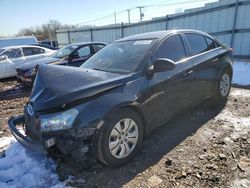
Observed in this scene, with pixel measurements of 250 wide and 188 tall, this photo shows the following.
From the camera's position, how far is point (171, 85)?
3717 mm

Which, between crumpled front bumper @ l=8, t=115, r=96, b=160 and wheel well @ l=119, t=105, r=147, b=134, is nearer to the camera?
crumpled front bumper @ l=8, t=115, r=96, b=160

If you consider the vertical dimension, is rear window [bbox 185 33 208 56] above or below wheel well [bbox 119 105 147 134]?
above

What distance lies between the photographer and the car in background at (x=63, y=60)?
7961mm

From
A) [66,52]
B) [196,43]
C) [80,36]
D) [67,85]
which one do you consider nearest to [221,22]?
[66,52]

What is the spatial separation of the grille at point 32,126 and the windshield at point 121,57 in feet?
4.25

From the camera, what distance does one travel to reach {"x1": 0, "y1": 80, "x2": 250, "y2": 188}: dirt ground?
2901 mm

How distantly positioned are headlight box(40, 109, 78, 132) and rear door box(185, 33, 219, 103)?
2466 millimetres

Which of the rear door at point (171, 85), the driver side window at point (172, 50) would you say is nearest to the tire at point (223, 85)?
the rear door at point (171, 85)

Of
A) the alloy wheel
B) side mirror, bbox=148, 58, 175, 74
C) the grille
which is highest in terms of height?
side mirror, bbox=148, 58, 175, 74

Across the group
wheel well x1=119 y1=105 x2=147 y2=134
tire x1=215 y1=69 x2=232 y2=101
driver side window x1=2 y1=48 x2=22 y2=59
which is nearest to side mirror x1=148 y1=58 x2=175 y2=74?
wheel well x1=119 y1=105 x2=147 y2=134

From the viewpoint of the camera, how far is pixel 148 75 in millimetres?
3408

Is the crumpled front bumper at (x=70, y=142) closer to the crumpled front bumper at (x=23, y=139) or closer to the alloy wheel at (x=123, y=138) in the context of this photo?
the crumpled front bumper at (x=23, y=139)

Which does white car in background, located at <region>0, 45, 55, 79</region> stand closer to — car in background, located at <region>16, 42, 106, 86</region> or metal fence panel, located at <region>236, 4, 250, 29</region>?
car in background, located at <region>16, 42, 106, 86</region>

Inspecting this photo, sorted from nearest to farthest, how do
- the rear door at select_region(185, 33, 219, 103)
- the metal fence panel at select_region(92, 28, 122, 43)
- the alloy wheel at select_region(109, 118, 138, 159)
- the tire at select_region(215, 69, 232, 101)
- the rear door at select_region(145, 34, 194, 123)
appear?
the alloy wheel at select_region(109, 118, 138, 159) → the rear door at select_region(145, 34, 194, 123) → the rear door at select_region(185, 33, 219, 103) → the tire at select_region(215, 69, 232, 101) → the metal fence panel at select_region(92, 28, 122, 43)
